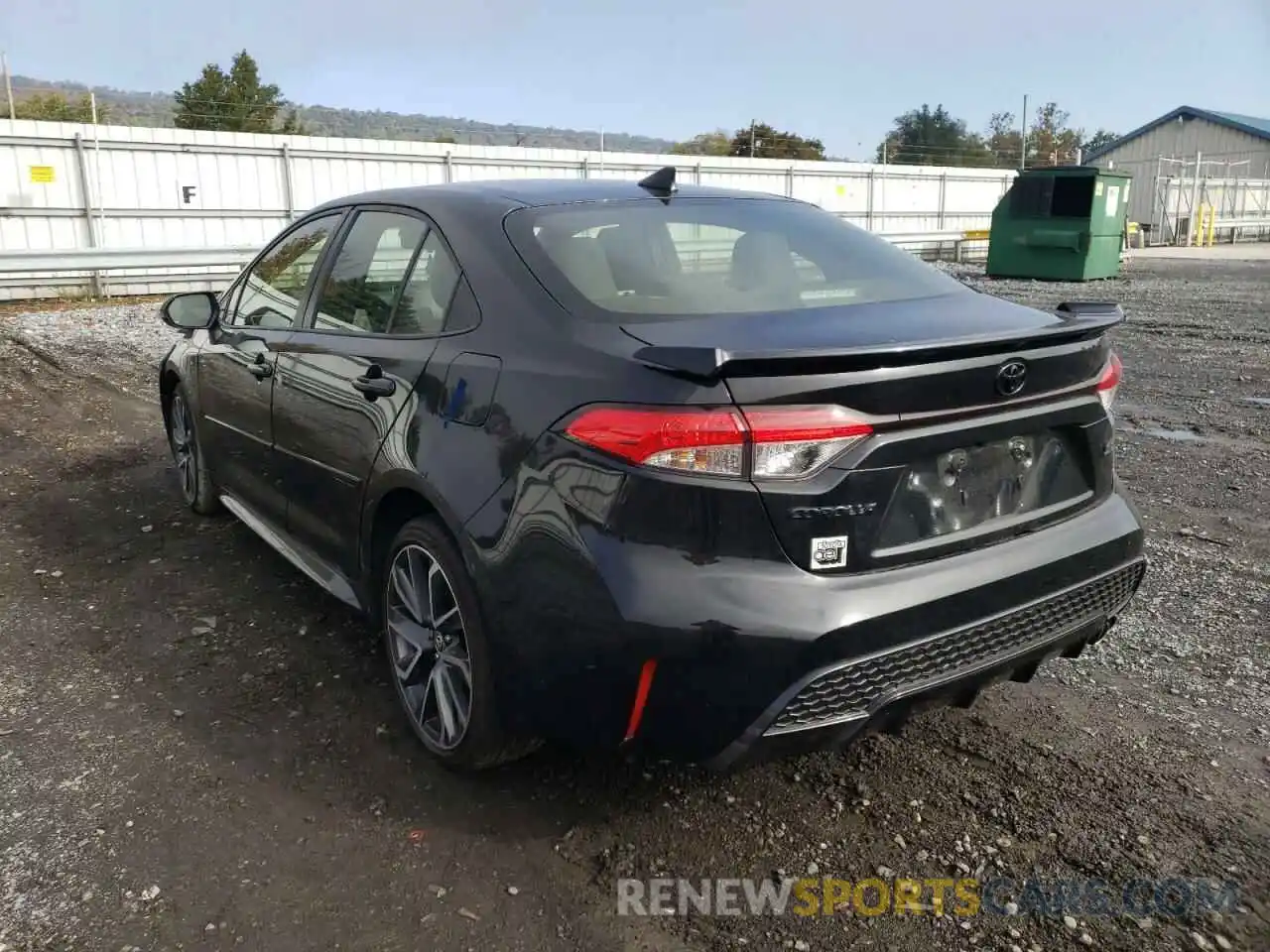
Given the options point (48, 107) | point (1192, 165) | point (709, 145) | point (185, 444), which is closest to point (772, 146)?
point (709, 145)

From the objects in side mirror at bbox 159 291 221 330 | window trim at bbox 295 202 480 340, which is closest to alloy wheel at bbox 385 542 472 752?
window trim at bbox 295 202 480 340

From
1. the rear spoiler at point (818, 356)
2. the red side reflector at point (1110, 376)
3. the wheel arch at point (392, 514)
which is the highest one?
the rear spoiler at point (818, 356)

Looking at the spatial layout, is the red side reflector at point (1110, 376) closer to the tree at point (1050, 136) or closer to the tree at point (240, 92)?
the tree at point (240, 92)

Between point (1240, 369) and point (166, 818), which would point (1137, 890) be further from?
point (1240, 369)

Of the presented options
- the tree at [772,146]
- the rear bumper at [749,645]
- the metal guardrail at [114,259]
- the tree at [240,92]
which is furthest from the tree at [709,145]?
the rear bumper at [749,645]

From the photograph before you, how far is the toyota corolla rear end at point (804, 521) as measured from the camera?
87.9 inches

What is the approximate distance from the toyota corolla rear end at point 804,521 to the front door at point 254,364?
169cm

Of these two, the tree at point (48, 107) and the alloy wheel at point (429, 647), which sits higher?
the tree at point (48, 107)

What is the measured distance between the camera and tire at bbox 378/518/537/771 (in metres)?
2.70

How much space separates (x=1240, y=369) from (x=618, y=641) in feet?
29.8

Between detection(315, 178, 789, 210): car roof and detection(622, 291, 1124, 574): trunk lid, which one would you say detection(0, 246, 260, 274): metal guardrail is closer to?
detection(315, 178, 789, 210): car roof

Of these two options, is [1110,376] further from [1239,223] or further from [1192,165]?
[1192,165]

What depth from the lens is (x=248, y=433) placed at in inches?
165

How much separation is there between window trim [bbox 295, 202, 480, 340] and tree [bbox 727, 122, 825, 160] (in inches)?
1634
